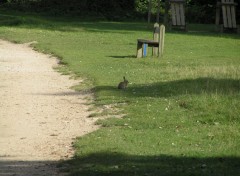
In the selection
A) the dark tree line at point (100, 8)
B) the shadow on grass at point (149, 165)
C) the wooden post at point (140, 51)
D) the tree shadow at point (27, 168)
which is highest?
the dark tree line at point (100, 8)

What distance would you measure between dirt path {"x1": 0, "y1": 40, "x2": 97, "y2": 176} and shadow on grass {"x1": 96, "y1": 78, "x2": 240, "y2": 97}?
119cm

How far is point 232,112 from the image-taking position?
485 inches

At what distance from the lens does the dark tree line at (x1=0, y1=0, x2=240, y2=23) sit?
46.0 m

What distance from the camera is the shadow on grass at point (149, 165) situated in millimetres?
8375

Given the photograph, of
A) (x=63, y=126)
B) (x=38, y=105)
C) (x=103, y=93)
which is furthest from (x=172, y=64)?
(x=63, y=126)

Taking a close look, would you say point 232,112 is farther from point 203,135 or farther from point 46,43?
point 46,43

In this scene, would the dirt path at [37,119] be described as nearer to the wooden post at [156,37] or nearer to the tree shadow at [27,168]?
the tree shadow at [27,168]

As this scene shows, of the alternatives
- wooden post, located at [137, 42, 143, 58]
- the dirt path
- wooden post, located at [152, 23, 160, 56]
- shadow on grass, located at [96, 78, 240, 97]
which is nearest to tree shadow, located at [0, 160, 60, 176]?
the dirt path

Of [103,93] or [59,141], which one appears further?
[103,93]

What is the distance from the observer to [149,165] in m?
8.76

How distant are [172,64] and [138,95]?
21.6 feet

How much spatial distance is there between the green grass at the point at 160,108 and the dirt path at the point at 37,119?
401 millimetres

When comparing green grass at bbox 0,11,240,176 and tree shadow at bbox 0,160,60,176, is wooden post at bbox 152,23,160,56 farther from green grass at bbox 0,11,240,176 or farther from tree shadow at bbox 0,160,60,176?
tree shadow at bbox 0,160,60,176

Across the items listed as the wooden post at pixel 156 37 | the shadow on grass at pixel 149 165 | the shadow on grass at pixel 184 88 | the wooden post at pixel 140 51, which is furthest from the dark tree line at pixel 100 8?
the shadow on grass at pixel 149 165
